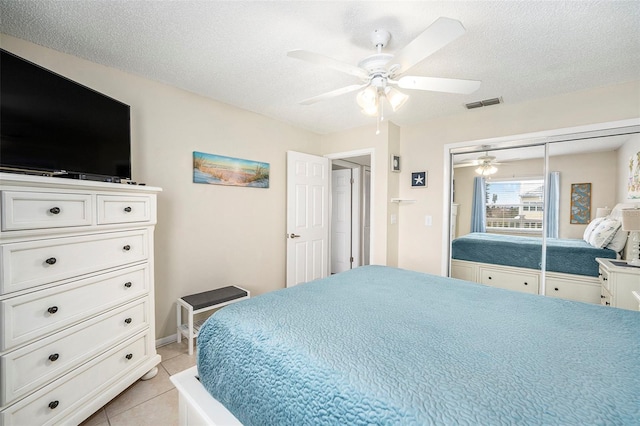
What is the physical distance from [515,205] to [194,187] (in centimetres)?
334

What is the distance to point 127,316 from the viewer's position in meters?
1.73

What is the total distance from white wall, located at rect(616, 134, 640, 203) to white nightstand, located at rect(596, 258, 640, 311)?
565 mm

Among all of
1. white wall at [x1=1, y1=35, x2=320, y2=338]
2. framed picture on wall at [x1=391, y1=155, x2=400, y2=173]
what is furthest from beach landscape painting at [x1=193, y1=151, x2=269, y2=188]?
framed picture on wall at [x1=391, y1=155, x2=400, y2=173]

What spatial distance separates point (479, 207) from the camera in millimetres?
3010

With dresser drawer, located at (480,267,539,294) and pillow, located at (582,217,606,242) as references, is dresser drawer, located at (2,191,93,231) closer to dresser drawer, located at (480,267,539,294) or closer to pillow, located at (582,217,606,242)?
dresser drawer, located at (480,267,539,294)

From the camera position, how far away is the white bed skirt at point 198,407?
1135 millimetres

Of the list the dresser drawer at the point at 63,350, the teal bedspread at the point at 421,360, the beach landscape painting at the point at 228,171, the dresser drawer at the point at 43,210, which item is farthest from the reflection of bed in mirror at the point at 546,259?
the dresser drawer at the point at 43,210

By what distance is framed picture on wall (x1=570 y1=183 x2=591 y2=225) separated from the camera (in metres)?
2.40

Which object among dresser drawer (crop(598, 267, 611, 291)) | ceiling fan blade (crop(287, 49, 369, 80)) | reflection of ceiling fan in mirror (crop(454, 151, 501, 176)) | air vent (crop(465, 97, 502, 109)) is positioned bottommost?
dresser drawer (crop(598, 267, 611, 291))

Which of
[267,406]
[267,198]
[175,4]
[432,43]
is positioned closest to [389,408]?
[267,406]

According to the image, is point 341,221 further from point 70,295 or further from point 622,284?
point 70,295

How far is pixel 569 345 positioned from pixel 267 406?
4.01ft

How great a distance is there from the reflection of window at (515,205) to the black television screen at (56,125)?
3.51m

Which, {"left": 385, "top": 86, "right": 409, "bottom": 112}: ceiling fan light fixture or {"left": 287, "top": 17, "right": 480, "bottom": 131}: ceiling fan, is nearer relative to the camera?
{"left": 287, "top": 17, "right": 480, "bottom": 131}: ceiling fan
